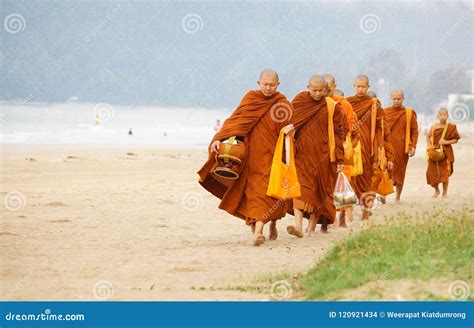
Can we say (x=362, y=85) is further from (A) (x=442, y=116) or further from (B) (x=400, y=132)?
(A) (x=442, y=116)

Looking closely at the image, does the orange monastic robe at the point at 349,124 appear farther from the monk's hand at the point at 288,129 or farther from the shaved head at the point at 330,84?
the monk's hand at the point at 288,129

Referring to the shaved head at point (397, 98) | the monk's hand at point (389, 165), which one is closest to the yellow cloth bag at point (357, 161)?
the monk's hand at point (389, 165)

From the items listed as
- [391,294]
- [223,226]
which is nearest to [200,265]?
Answer: [391,294]

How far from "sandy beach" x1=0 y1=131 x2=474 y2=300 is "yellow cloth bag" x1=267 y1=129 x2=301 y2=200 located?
0.53m

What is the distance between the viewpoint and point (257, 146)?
35.6 feet

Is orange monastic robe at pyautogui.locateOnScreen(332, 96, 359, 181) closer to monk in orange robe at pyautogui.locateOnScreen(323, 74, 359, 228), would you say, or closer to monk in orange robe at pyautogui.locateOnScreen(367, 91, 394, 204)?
monk in orange robe at pyautogui.locateOnScreen(323, 74, 359, 228)

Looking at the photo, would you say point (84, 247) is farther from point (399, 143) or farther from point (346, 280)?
point (399, 143)

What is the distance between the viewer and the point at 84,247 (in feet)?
35.3

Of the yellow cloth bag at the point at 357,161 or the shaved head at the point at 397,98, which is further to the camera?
the shaved head at the point at 397,98

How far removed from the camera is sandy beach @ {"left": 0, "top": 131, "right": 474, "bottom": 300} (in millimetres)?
8281

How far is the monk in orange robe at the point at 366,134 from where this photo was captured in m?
13.4

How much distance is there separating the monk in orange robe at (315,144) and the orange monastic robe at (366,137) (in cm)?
170

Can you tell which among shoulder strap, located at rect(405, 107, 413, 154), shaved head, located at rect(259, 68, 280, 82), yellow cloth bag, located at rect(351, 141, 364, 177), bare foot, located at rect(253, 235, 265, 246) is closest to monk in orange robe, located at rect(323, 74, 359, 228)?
yellow cloth bag, located at rect(351, 141, 364, 177)

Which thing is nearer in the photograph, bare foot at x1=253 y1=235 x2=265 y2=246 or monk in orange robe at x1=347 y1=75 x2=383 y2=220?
bare foot at x1=253 y1=235 x2=265 y2=246
